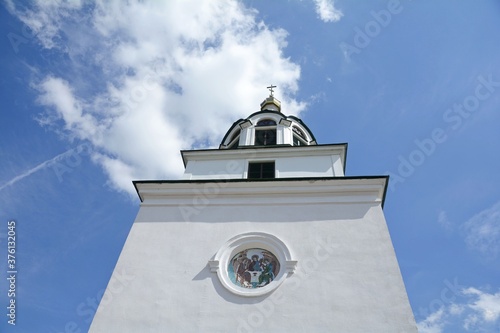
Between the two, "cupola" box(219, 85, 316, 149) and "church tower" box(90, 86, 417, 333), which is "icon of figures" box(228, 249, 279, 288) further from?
"cupola" box(219, 85, 316, 149)

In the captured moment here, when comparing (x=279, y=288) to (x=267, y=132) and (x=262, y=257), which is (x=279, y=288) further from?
(x=267, y=132)

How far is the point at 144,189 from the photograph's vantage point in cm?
1012

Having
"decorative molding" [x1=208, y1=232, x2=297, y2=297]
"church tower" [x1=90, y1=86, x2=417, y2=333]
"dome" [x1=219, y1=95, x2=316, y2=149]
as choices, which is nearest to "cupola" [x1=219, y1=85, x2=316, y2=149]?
"dome" [x1=219, y1=95, x2=316, y2=149]

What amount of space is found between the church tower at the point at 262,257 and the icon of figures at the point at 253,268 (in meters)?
0.02

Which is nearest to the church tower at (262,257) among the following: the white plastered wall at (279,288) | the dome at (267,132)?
the white plastered wall at (279,288)

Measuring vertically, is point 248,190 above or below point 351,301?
above

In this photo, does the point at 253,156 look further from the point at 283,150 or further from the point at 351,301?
the point at 351,301

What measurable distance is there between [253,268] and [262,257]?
1.20 ft

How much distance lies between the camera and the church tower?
7230 millimetres

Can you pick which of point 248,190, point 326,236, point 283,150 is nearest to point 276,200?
point 248,190

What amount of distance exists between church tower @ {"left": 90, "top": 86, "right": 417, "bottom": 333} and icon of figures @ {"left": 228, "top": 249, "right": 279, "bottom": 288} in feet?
0.08

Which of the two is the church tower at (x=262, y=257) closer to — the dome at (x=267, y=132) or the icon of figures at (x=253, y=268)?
the icon of figures at (x=253, y=268)

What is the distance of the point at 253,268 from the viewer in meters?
8.20

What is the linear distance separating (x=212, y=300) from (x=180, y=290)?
2.48ft
